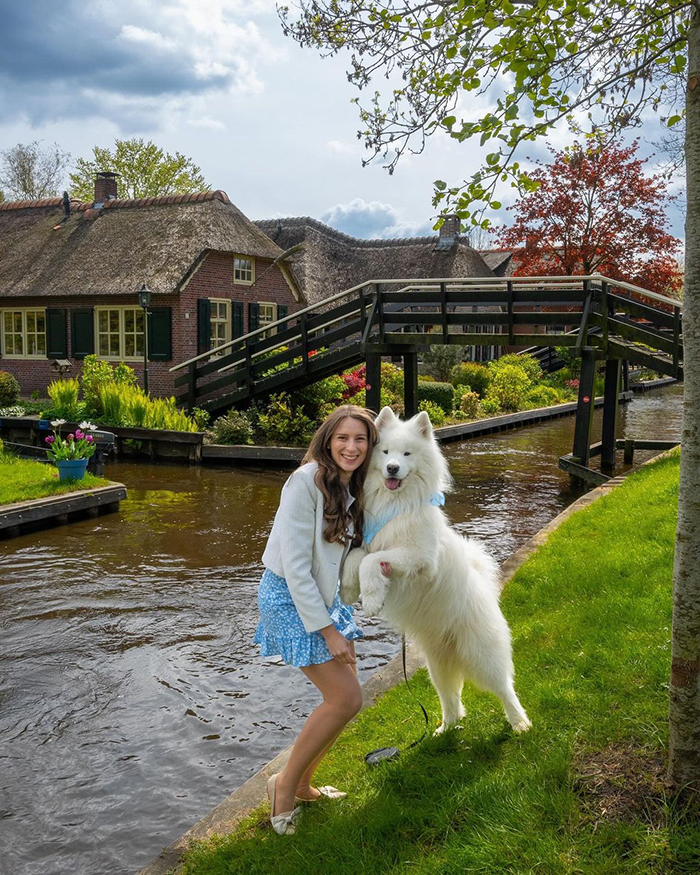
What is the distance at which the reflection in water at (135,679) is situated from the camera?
14.5 ft

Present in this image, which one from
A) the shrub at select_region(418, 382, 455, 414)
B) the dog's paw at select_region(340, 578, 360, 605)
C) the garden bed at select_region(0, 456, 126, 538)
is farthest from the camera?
the shrub at select_region(418, 382, 455, 414)

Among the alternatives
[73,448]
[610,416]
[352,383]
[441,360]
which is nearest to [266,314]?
[441,360]

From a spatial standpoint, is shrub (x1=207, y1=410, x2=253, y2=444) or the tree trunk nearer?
the tree trunk

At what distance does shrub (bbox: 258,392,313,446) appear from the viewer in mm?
17172

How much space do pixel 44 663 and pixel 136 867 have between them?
2.86 m

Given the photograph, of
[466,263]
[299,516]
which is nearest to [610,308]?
[299,516]

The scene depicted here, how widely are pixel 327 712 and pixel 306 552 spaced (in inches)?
27.9

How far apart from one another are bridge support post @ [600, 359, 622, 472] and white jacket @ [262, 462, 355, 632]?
1232 centimetres

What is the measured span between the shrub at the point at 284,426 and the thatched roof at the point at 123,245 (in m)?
6.66

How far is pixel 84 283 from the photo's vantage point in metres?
23.5

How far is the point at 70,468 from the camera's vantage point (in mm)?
11828

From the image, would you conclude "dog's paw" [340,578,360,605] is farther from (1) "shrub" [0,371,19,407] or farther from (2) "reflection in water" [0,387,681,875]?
(1) "shrub" [0,371,19,407]

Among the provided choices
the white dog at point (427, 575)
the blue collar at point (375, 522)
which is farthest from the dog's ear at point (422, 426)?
the blue collar at point (375, 522)

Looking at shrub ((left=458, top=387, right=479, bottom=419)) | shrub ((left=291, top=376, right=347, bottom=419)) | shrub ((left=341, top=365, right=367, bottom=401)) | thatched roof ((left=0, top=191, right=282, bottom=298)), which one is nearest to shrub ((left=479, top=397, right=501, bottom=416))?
shrub ((left=458, top=387, right=479, bottom=419))
